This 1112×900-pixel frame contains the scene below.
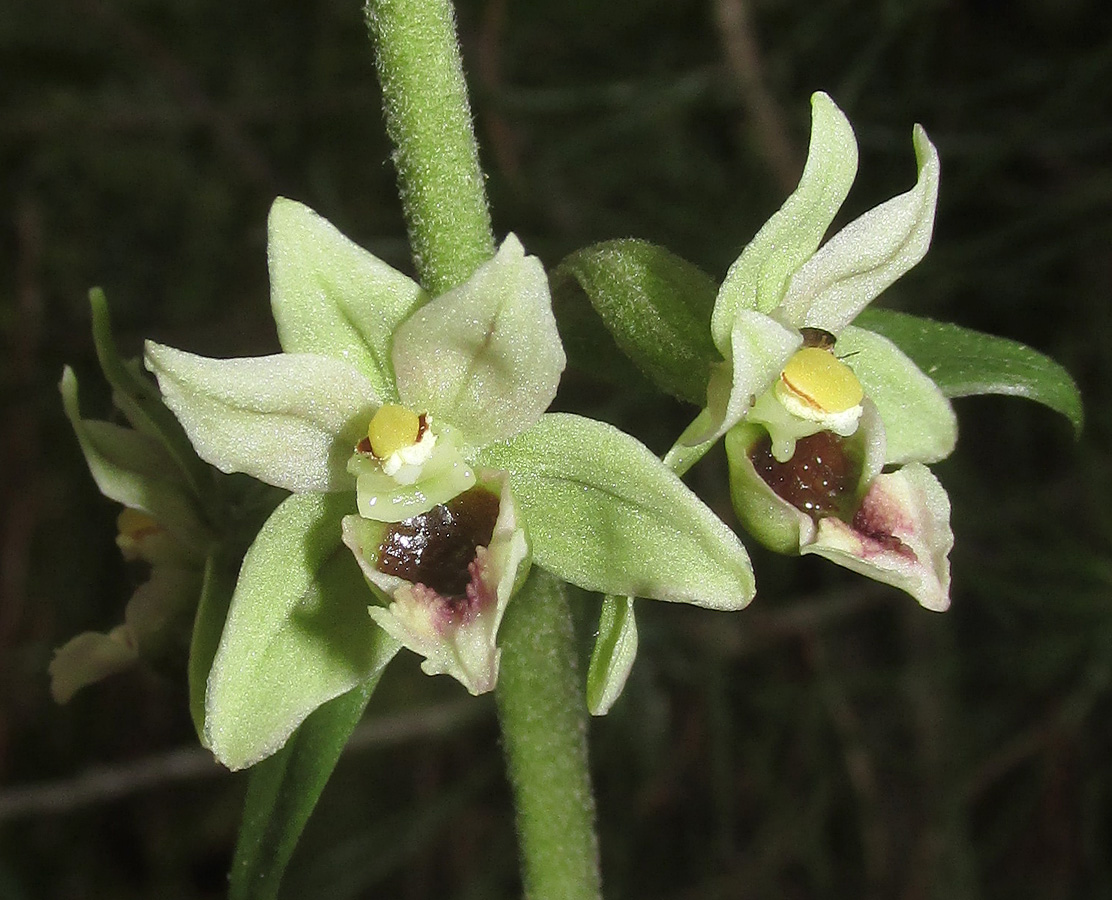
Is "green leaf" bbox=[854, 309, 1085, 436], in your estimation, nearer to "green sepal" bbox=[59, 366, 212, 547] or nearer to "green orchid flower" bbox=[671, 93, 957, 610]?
"green orchid flower" bbox=[671, 93, 957, 610]

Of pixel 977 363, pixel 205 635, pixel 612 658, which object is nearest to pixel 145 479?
pixel 205 635

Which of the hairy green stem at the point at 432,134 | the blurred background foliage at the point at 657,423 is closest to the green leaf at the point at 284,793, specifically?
the hairy green stem at the point at 432,134

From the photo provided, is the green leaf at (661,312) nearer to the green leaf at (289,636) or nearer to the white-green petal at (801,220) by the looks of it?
the white-green petal at (801,220)

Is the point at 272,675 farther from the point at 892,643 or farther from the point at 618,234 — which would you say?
the point at 892,643

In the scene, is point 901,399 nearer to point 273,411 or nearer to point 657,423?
point 273,411

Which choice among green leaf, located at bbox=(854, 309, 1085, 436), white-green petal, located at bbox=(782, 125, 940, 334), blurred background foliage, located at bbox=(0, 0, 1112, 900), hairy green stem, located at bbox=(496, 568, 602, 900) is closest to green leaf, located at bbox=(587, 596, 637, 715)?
hairy green stem, located at bbox=(496, 568, 602, 900)

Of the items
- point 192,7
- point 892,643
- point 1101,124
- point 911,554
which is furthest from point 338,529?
point 192,7

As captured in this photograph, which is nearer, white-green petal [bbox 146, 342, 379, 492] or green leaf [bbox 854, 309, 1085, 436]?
white-green petal [bbox 146, 342, 379, 492]
